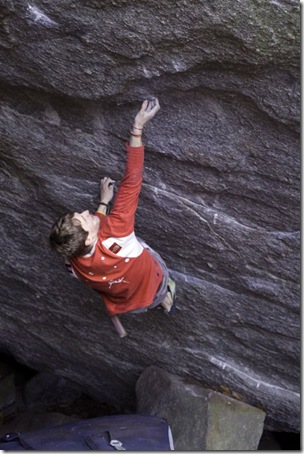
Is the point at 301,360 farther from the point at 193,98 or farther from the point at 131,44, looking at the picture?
the point at 131,44

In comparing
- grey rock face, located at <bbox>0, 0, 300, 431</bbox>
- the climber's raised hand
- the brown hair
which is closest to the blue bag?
grey rock face, located at <bbox>0, 0, 300, 431</bbox>

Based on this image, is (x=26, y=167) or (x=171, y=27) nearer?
(x=171, y=27)

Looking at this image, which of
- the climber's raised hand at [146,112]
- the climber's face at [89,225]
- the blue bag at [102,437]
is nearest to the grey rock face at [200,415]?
the blue bag at [102,437]

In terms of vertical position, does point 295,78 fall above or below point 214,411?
above

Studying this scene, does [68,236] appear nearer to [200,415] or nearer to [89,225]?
[89,225]

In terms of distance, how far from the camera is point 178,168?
295cm

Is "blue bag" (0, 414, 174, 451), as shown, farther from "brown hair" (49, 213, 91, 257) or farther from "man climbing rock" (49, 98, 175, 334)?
"brown hair" (49, 213, 91, 257)

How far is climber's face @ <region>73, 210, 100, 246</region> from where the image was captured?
2773mm

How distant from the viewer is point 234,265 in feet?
10.5

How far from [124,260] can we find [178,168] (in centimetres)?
43

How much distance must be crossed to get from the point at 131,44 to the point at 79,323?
66.0 inches

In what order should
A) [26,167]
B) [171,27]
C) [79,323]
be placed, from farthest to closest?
[79,323] < [26,167] < [171,27]

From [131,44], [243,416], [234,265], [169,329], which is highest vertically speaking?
[131,44]

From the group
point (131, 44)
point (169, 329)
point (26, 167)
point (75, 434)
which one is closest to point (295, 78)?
point (131, 44)
